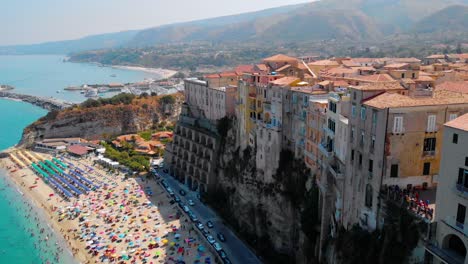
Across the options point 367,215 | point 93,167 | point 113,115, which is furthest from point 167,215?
point 113,115

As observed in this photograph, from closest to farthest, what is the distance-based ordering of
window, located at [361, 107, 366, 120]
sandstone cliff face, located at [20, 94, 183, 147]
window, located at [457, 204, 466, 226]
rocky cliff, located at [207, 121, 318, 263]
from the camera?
window, located at [457, 204, 466, 226] < window, located at [361, 107, 366, 120] < rocky cliff, located at [207, 121, 318, 263] < sandstone cliff face, located at [20, 94, 183, 147]

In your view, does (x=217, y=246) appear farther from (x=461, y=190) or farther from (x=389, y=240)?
(x=461, y=190)

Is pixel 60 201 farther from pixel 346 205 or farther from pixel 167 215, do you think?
pixel 346 205

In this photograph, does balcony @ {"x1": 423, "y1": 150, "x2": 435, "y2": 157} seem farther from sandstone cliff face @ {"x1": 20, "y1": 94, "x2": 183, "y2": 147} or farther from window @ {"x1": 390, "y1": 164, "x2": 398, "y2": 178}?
sandstone cliff face @ {"x1": 20, "y1": 94, "x2": 183, "y2": 147}

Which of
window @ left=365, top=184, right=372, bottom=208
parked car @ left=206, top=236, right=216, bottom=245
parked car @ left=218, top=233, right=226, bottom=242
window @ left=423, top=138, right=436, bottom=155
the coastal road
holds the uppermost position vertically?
window @ left=423, top=138, right=436, bottom=155

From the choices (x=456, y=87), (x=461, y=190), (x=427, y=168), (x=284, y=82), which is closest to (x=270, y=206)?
(x=284, y=82)

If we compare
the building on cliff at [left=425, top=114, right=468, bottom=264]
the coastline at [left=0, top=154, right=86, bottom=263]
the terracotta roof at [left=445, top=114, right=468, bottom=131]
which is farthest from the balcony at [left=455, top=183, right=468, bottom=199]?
the coastline at [left=0, top=154, right=86, bottom=263]

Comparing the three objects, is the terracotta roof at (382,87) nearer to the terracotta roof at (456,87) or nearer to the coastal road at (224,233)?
the terracotta roof at (456,87)

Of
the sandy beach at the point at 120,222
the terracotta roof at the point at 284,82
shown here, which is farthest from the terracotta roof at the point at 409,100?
the sandy beach at the point at 120,222
